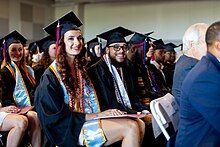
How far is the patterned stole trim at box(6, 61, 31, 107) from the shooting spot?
161 inches

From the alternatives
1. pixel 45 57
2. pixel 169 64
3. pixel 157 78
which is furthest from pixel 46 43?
pixel 169 64

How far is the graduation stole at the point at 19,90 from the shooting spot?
4098 millimetres

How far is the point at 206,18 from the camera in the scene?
32.4 ft

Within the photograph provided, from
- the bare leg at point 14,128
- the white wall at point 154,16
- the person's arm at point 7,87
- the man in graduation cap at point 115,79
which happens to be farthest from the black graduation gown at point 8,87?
the white wall at point 154,16

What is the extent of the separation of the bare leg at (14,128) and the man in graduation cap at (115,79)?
721 millimetres

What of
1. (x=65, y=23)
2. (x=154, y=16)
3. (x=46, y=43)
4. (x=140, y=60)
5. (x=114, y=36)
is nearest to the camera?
(x=65, y=23)

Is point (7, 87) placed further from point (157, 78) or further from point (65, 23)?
point (157, 78)

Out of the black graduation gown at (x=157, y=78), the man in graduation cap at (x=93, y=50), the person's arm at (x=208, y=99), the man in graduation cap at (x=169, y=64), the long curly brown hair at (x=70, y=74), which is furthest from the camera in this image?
the man in graduation cap at (x=169, y=64)

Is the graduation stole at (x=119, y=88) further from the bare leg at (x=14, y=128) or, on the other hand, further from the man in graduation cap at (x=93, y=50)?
the man in graduation cap at (x=93, y=50)

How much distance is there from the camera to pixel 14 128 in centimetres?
346

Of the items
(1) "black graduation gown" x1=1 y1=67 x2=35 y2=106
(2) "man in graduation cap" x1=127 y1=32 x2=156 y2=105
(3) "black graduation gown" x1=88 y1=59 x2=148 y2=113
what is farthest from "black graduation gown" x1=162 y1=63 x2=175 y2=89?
(1) "black graduation gown" x1=1 y1=67 x2=35 y2=106

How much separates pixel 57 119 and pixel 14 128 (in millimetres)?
698

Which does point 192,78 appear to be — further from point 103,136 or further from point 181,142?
point 103,136

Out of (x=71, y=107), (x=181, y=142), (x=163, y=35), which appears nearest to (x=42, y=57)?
(x=71, y=107)
